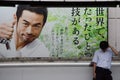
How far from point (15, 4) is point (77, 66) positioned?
2865 mm

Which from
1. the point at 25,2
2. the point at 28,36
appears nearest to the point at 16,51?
the point at 28,36

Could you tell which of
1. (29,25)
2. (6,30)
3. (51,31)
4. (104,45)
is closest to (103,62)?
(104,45)

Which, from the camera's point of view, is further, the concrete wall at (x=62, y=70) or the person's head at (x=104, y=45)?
the concrete wall at (x=62, y=70)

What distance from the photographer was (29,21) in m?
9.15

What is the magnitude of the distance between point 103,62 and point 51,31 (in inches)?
68.4

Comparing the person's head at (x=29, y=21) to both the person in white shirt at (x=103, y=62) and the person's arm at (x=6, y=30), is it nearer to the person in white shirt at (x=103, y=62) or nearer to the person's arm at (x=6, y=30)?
the person's arm at (x=6, y=30)

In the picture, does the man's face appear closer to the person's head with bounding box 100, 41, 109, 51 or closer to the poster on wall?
the poster on wall

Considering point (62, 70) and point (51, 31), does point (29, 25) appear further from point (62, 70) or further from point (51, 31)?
point (62, 70)

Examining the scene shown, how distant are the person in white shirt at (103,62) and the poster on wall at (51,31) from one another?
410 millimetres

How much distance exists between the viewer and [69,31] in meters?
9.08

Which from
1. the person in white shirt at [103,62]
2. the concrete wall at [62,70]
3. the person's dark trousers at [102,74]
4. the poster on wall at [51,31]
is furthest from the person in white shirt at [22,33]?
the person's dark trousers at [102,74]

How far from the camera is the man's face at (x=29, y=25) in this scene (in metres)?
9.14

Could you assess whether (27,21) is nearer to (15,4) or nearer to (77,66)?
(15,4)

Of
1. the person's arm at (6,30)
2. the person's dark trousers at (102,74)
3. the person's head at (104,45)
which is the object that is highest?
the person's arm at (6,30)
